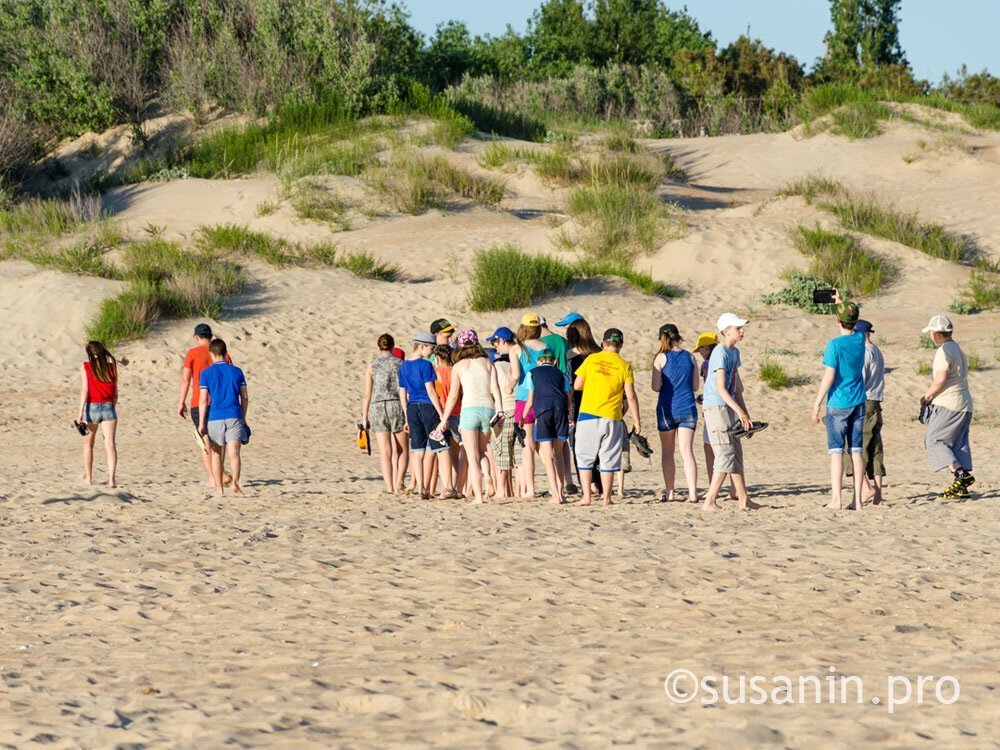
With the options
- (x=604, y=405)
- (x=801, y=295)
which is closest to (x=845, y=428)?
(x=604, y=405)

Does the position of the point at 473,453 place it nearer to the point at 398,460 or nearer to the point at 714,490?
the point at 398,460

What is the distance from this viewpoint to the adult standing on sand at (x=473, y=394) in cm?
1047

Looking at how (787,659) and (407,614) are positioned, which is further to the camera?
(407,614)

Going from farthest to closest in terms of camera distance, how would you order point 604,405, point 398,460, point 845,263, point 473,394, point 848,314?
point 845,263, point 398,460, point 473,394, point 604,405, point 848,314

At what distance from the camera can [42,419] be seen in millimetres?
16781

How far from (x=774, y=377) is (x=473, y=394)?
8.18 m

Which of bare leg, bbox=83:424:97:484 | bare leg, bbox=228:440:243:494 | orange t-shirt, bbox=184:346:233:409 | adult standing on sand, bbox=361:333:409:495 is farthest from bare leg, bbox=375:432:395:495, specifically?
bare leg, bbox=83:424:97:484

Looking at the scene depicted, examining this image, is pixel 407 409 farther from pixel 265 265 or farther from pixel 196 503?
pixel 265 265

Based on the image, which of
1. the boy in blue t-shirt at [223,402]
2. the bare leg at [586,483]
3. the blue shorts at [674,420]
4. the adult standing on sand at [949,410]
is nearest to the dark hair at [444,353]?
the bare leg at [586,483]

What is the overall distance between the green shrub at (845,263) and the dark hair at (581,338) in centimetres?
1180

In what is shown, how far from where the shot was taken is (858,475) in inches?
393

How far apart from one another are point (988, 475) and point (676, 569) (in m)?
5.66

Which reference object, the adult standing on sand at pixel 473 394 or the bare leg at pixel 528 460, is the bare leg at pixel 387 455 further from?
the bare leg at pixel 528 460

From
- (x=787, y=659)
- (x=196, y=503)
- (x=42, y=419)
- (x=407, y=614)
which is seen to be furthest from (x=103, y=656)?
(x=42, y=419)
